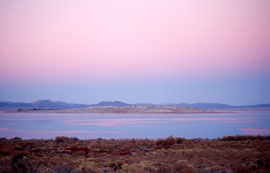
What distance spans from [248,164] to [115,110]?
105 metres

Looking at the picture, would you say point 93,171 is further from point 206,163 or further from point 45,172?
point 206,163

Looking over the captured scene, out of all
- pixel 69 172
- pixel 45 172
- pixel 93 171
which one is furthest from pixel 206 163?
pixel 45 172

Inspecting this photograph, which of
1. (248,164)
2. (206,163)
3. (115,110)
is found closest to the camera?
(248,164)

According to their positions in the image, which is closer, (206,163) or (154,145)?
(206,163)

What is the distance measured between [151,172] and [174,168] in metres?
0.80

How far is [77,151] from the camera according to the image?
15.1 meters

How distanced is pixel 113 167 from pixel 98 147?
7892mm

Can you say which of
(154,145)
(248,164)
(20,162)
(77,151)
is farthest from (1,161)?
(154,145)

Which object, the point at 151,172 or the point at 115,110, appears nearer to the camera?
the point at 151,172

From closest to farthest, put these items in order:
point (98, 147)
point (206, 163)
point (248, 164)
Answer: point (248, 164)
point (206, 163)
point (98, 147)

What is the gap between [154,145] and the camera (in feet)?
59.0

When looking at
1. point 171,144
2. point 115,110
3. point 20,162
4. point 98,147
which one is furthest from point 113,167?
point 115,110

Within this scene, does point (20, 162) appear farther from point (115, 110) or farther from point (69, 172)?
point (115, 110)

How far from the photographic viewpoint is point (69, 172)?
8.45 meters
